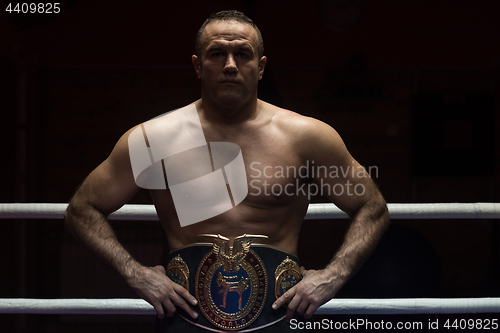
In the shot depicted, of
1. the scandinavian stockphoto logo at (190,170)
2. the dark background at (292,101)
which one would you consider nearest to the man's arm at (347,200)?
the scandinavian stockphoto logo at (190,170)

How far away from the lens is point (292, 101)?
13.0ft

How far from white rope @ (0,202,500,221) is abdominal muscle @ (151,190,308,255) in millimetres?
247

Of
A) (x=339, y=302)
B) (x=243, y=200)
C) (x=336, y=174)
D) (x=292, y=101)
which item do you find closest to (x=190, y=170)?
(x=243, y=200)

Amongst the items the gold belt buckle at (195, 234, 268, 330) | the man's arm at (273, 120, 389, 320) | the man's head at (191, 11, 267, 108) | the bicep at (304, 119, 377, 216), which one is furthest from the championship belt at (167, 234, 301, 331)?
the man's head at (191, 11, 267, 108)

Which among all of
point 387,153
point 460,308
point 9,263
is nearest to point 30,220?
point 9,263

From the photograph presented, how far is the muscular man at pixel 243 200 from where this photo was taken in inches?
46.6

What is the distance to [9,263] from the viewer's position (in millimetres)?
3803

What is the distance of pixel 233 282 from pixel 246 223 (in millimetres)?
161

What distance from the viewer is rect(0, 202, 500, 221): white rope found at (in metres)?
1.49

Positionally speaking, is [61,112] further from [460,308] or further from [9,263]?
[460,308]

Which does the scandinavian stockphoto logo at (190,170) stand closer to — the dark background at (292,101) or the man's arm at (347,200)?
the man's arm at (347,200)

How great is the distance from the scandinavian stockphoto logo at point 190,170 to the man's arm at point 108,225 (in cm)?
4

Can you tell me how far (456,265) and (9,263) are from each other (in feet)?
13.0

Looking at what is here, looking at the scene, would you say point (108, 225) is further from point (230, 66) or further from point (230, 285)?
point (230, 66)
